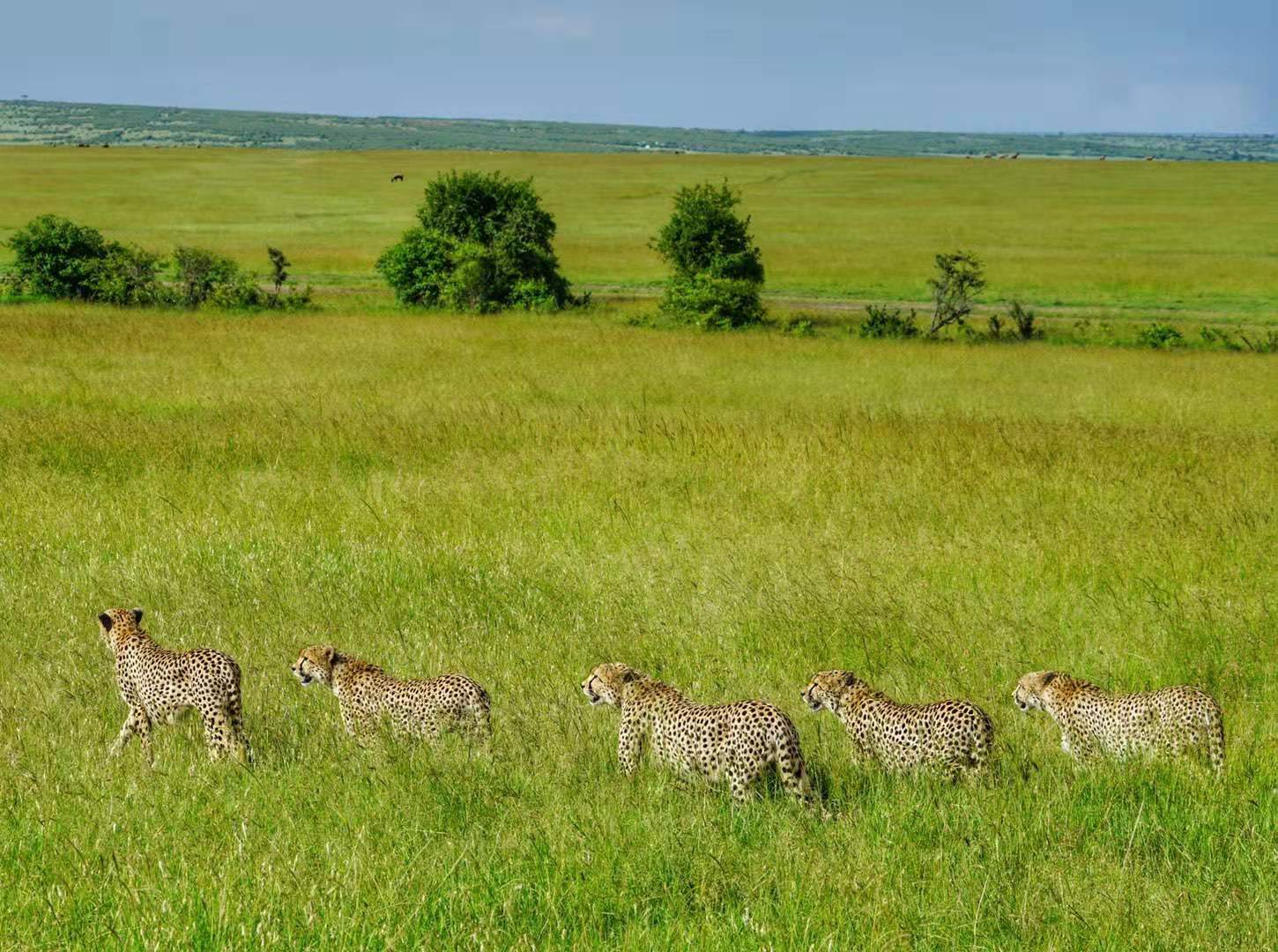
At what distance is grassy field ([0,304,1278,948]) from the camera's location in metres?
5.01

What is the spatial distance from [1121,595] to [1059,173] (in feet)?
560

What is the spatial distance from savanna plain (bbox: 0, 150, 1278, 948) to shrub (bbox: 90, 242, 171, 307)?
11.2 metres

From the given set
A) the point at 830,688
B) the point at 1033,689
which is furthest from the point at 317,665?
the point at 1033,689

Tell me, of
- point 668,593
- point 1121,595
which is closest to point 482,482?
point 668,593

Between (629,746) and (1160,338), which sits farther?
(1160,338)

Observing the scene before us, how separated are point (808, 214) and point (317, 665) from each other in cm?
10915

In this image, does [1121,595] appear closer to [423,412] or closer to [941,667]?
[941,667]

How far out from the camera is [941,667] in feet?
28.0

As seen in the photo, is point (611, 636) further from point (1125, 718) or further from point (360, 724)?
point (1125, 718)

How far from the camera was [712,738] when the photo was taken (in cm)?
602

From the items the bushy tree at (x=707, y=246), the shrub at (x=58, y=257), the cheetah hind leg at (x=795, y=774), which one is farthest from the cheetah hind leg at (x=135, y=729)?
the shrub at (x=58, y=257)

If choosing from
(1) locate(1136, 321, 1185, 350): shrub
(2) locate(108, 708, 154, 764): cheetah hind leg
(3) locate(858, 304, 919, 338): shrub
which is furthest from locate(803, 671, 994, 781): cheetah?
(1) locate(1136, 321, 1185, 350): shrub

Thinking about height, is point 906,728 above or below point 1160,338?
above

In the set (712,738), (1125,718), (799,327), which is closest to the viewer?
(712,738)
